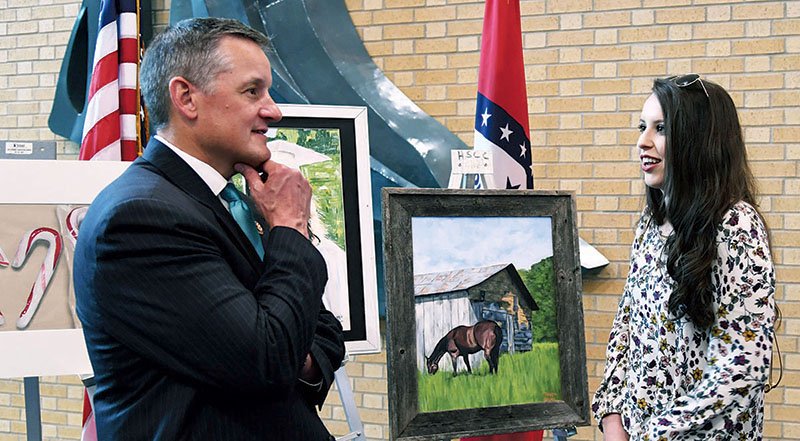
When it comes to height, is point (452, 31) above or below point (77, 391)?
above

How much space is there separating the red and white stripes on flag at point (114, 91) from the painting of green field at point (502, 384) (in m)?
1.45

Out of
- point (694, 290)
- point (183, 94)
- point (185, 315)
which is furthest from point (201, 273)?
point (694, 290)

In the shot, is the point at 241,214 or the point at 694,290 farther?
the point at 694,290

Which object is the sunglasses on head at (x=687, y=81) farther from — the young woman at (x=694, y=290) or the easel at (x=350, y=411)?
the easel at (x=350, y=411)

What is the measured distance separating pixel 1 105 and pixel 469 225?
314cm

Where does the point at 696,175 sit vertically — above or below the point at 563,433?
above

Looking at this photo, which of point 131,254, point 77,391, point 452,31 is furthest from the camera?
point 77,391

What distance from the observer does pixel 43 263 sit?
2.41 meters

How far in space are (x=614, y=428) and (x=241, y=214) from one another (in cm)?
112

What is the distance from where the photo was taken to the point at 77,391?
4.37 metres

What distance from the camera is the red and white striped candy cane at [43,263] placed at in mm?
2373

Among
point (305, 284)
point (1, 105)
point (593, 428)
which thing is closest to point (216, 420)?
point (305, 284)

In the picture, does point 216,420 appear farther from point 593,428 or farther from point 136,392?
point 593,428

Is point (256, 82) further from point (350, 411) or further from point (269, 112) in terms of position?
point (350, 411)
